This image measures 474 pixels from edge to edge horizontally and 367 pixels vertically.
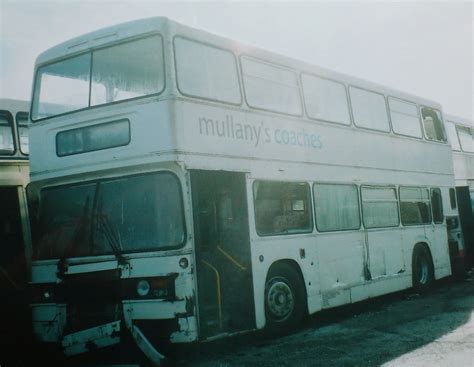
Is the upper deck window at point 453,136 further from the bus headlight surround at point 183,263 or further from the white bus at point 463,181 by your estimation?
the bus headlight surround at point 183,263

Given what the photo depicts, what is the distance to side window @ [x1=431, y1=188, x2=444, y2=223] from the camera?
13.5 m

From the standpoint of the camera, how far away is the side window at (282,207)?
8289mm

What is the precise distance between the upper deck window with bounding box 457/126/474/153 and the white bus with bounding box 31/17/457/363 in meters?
8.55

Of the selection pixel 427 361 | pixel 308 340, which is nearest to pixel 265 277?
pixel 308 340

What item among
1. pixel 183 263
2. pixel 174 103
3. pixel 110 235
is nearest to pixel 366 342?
pixel 183 263

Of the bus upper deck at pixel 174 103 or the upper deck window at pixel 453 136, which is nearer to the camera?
the bus upper deck at pixel 174 103

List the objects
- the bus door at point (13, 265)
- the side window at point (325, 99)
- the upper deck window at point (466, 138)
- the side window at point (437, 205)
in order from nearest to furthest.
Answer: the bus door at point (13, 265), the side window at point (325, 99), the side window at point (437, 205), the upper deck window at point (466, 138)

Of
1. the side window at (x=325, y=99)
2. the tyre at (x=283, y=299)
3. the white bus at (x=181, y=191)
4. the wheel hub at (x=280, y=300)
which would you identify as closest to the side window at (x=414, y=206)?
the white bus at (x=181, y=191)

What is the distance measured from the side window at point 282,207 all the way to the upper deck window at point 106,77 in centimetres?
229

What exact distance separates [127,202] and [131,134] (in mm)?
873

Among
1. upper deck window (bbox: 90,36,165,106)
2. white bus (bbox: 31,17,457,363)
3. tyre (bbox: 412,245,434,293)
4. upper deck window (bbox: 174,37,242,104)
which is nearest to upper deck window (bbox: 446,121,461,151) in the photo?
tyre (bbox: 412,245,434,293)

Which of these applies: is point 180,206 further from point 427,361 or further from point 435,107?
point 435,107

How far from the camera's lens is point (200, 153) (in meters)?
7.23

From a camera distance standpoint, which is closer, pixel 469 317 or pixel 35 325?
pixel 35 325
